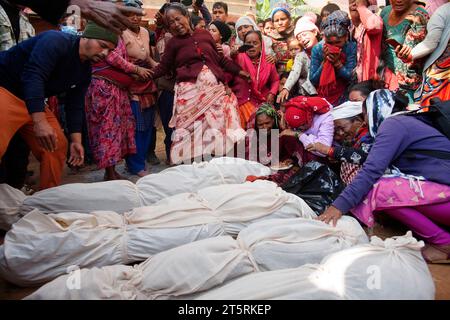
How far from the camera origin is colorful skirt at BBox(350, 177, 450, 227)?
217 cm

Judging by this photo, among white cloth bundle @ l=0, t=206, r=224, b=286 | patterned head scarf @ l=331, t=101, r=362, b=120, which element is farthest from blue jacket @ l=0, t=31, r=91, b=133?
patterned head scarf @ l=331, t=101, r=362, b=120

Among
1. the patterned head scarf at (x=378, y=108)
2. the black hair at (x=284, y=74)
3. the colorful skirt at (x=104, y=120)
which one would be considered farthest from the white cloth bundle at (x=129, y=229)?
the black hair at (x=284, y=74)

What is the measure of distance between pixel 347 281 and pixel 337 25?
2579 millimetres

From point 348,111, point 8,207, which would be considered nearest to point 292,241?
point 348,111

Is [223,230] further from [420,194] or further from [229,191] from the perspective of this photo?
[420,194]

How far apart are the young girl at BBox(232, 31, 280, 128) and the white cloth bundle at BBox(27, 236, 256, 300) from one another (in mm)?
2478

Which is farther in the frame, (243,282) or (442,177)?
(442,177)

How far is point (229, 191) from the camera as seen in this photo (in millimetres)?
2283

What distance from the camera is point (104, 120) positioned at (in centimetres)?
346

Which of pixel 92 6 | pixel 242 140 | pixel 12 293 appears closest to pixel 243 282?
pixel 12 293

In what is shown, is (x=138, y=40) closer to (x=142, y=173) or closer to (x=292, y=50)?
(x=142, y=173)

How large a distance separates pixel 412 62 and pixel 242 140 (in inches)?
64.6

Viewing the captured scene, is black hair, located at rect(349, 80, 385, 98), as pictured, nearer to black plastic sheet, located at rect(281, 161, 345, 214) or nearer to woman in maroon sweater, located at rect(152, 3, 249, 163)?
black plastic sheet, located at rect(281, 161, 345, 214)

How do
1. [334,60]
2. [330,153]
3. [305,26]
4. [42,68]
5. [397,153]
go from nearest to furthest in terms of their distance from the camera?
[397,153], [42,68], [330,153], [334,60], [305,26]
